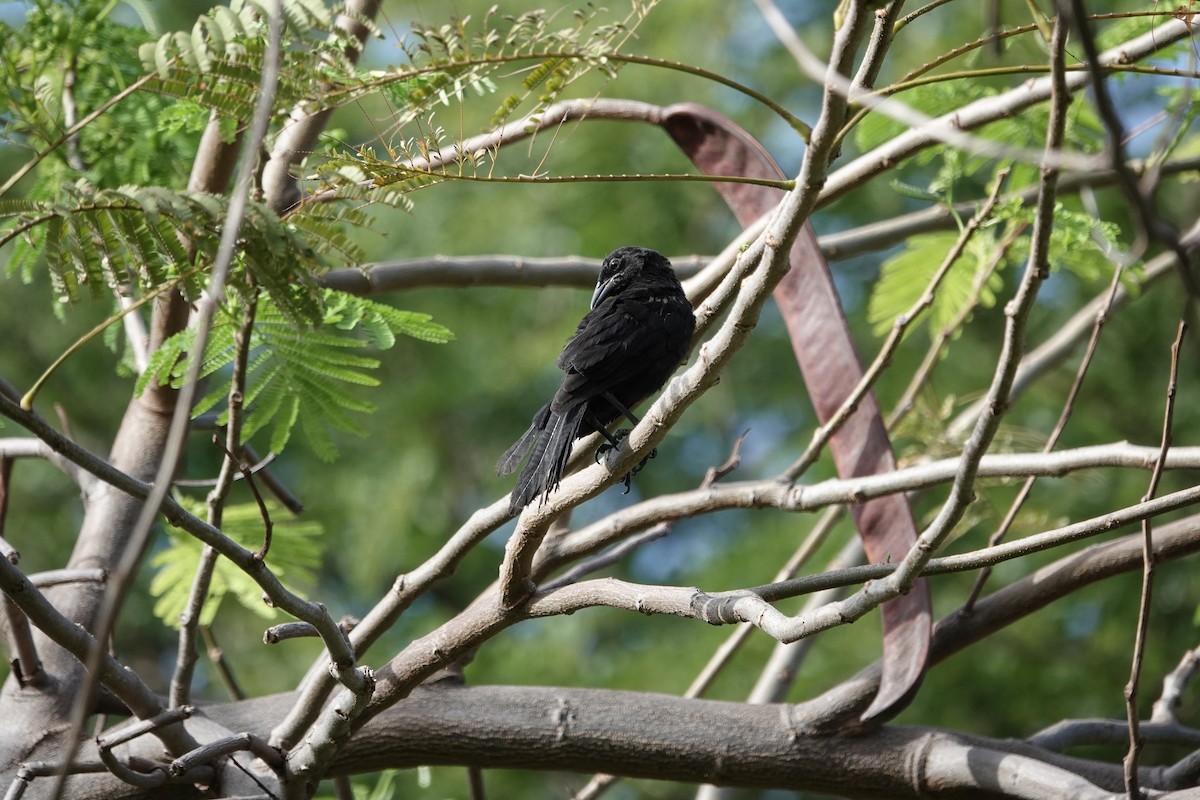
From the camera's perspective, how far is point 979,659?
7387 mm

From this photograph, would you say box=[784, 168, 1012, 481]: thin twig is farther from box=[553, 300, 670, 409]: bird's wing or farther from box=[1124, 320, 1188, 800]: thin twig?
box=[1124, 320, 1188, 800]: thin twig

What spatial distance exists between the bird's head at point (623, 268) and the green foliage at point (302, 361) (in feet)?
2.25

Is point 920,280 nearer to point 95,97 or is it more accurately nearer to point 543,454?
point 543,454

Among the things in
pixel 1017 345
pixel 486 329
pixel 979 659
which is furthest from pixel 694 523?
pixel 1017 345

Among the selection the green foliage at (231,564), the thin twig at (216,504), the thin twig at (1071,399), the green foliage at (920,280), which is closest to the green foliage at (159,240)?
the thin twig at (216,504)

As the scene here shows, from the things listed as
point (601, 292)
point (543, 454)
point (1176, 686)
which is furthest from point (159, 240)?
point (1176, 686)

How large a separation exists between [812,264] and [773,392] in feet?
22.4

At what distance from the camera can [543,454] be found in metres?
2.74

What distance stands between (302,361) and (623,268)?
1.13 metres

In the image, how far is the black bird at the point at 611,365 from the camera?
291 centimetres

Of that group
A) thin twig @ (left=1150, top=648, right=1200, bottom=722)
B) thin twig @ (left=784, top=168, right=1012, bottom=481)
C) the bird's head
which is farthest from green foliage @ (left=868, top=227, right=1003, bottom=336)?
thin twig @ (left=1150, top=648, right=1200, bottom=722)

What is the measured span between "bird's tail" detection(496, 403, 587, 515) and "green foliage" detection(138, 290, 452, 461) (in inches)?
14.0

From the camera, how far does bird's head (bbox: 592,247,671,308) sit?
139 inches

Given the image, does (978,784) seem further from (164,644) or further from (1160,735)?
(164,644)
